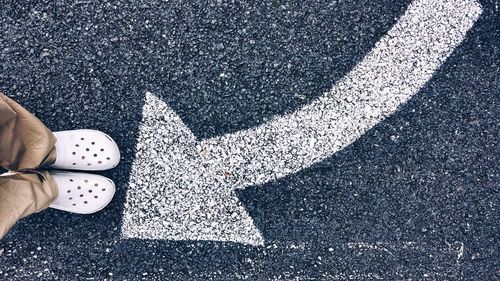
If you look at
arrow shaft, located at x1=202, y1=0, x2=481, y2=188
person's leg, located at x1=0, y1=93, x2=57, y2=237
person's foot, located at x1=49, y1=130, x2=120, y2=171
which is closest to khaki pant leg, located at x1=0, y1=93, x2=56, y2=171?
person's leg, located at x1=0, y1=93, x2=57, y2=237

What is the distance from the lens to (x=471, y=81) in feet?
7.52

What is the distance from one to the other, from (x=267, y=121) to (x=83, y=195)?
3.22 ft

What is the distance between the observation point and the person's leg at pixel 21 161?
186 centimetres

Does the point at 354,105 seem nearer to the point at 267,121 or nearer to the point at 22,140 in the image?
the point at 267,121

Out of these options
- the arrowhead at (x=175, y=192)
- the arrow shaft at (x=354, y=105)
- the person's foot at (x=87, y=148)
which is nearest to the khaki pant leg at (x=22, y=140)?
the person's foot at (x=87, y=148)

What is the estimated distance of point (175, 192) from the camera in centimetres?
229

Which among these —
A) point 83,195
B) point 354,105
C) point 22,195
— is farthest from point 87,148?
point 354,105

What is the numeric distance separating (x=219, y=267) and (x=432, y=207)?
1.12 m

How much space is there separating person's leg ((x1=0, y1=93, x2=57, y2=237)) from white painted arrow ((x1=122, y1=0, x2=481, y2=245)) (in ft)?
1.40

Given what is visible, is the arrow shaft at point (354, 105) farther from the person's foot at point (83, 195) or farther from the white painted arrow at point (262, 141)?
the person's foot at point (83, 195)

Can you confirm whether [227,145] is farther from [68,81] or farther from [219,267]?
[68,81]

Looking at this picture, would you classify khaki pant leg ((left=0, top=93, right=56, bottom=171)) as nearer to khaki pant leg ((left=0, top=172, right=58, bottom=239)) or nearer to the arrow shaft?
khaki pant leg ((left=0, top=172, right=58, bottom=239))

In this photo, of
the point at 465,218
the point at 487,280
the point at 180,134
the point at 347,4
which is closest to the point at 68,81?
the point at 180,134

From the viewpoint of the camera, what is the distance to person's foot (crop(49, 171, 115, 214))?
7.33 ft
